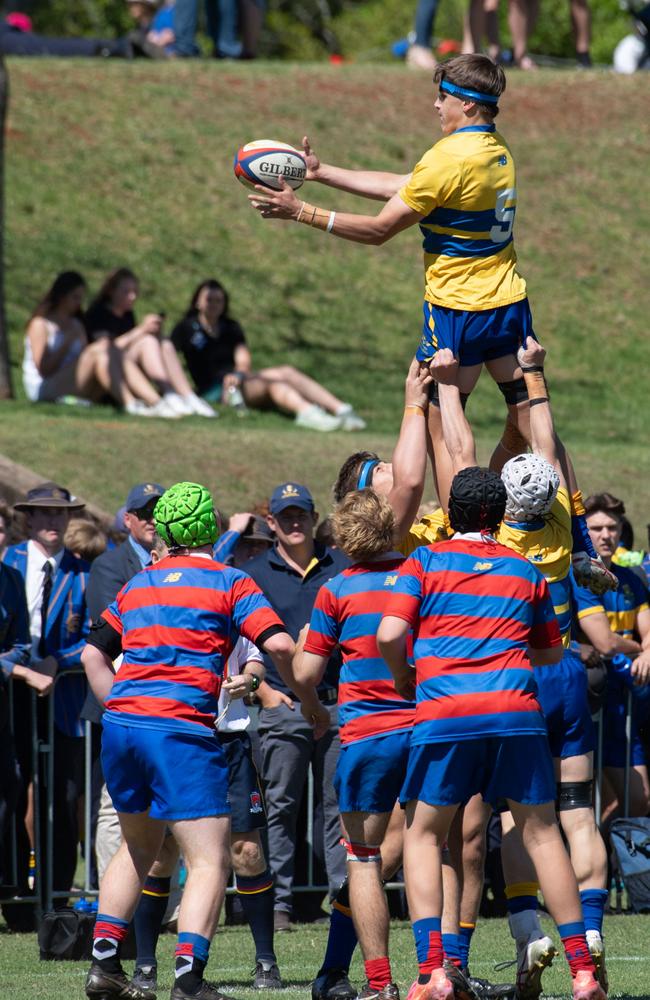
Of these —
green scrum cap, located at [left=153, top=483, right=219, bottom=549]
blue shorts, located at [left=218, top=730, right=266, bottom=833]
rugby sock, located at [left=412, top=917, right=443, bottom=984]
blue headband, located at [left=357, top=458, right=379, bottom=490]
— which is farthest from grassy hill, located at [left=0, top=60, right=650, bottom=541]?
rugby sock, located at [left=412, top=917, right=443, bottom=984]

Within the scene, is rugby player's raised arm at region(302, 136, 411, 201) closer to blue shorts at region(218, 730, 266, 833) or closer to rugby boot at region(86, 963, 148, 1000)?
blue shorts at region(218, 730, 266, 833)

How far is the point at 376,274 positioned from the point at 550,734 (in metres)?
16.4

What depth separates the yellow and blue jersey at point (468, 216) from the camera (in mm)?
7293

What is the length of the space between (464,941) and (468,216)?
10.5ft

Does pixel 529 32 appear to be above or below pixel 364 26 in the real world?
below

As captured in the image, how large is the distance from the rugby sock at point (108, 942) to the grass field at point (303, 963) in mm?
580

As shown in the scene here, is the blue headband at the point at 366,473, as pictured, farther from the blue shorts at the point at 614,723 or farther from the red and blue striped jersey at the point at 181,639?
Answer: the blue shorts at the point at 614,723

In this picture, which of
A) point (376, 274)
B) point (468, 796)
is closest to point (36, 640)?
point (468, 796)

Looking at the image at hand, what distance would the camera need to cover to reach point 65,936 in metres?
8.27

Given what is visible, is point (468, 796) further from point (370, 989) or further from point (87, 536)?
point (87, 536)

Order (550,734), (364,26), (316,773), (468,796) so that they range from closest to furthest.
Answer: (468,796) → (550,734) → (316,773) → (364,26)

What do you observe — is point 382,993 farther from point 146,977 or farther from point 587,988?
point 146,977

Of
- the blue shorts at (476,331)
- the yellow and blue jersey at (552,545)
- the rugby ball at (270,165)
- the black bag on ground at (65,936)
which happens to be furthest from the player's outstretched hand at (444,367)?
the black bag on ground at (65,936)

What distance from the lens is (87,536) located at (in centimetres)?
1076
